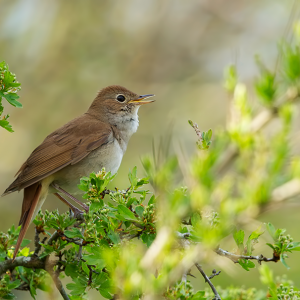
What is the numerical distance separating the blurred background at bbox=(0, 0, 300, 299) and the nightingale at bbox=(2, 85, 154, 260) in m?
3.68

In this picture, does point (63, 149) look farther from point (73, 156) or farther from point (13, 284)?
point (13, 284)

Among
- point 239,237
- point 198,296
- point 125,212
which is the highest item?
point 125,212

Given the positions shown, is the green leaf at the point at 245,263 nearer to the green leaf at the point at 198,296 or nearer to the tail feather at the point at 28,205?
the green leaf at the point at 198,296

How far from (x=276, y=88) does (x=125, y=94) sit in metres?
4.86

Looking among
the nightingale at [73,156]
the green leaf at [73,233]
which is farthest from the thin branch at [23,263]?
the nightingale at [73,156]

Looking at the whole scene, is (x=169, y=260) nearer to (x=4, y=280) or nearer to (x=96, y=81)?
(x=4, y=280)

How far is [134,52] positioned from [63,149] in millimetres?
6662

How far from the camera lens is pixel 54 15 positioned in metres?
11.1

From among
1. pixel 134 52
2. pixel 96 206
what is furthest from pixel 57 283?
pixel 134 52

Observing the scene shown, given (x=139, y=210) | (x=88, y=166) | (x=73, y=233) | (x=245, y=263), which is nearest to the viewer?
(x=139, y=210)

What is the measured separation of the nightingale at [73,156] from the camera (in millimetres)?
4738

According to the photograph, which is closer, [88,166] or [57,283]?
[57,283]

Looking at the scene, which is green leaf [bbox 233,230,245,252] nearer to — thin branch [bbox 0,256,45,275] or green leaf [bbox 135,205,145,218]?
green leaf [bbox 135,205,145,218]

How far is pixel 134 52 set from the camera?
11.5 metres
